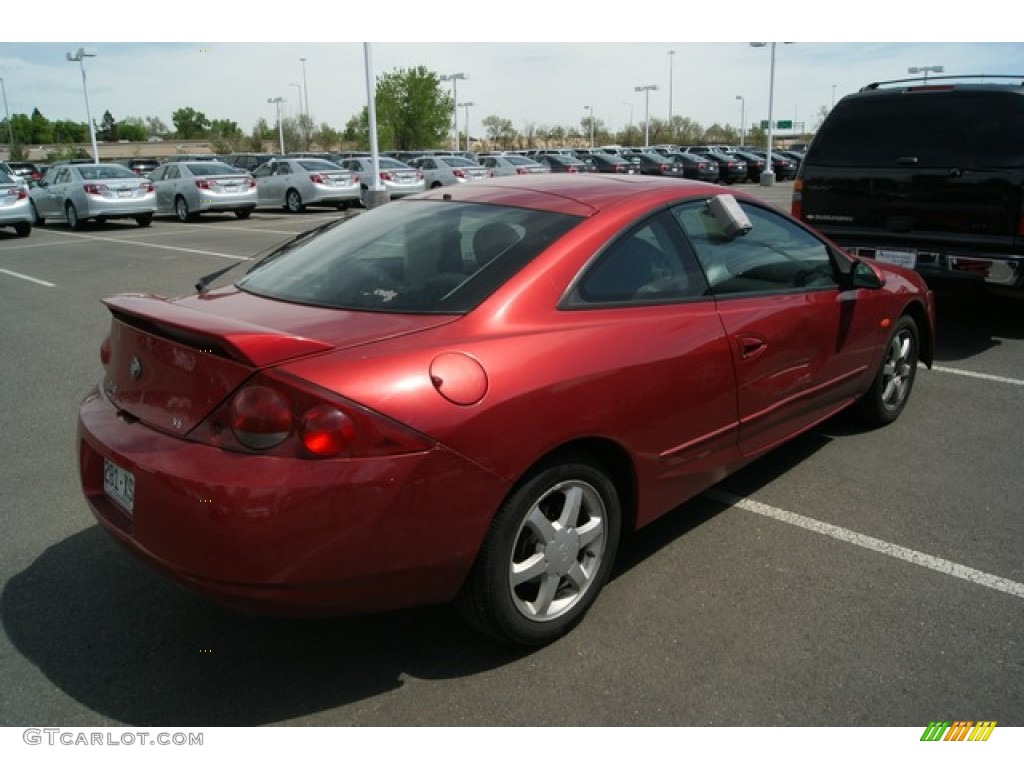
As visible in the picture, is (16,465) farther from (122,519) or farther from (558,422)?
(558,422)

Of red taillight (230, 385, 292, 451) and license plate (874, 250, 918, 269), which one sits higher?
red taillight (230, 385, 292, 451)

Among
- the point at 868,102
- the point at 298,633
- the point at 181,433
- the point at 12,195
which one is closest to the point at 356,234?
the point at 181,433

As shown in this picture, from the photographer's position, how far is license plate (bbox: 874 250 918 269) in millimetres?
7004

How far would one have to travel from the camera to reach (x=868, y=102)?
7.49 meters

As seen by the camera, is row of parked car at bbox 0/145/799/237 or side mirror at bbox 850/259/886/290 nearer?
side mirror at bbox 850/259/886/290

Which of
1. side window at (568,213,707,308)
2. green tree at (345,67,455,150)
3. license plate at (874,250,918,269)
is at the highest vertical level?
green tree at (345,67,455,150)

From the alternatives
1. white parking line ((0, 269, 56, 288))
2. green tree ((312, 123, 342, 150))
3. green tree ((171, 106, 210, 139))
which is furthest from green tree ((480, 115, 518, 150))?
white parking line ((0, 269, 56, 288))

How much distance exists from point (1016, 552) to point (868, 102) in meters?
5.27

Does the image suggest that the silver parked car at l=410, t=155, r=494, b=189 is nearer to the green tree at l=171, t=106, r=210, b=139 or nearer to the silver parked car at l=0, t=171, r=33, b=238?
the silver parked car at l=0, t=171, r=33, b=238

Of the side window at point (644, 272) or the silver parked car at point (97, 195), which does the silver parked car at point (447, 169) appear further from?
the side window at point (644, 272)

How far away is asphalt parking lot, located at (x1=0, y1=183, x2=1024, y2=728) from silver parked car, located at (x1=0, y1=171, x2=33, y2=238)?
15973 millimetres

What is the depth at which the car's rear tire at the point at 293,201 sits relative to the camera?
24.1 meters

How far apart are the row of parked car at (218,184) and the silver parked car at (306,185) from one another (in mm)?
29

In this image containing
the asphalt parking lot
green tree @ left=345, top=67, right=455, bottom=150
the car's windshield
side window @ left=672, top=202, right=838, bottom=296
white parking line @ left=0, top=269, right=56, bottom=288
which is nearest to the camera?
the asphalt parking lot
